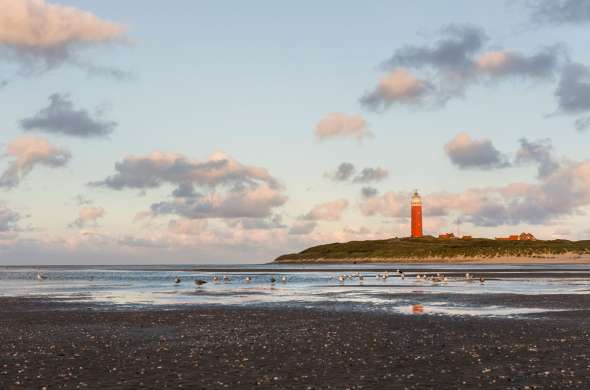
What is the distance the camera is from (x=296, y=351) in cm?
2434

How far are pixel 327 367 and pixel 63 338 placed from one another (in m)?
13.0

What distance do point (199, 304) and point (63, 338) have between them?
20135 millimetres

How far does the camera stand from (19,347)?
2559 centimetres

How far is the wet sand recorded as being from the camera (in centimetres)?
1896

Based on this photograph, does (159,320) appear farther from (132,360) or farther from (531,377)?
(531,377)

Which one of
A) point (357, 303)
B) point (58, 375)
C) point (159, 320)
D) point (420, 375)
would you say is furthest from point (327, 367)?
point (357, 303)

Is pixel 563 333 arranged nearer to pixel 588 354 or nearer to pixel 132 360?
pixel 588 354

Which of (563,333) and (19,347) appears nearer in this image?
(19,347)

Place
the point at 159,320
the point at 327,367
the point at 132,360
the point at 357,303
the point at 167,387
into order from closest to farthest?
1. the point at 167,387
2. the point at 327,367
3. the point at 132,360
4. the point at 159,320
5. the point at 357,303

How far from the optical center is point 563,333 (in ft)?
92.7

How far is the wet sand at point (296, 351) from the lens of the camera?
18959mm

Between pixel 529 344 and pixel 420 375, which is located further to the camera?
pixel 529 344

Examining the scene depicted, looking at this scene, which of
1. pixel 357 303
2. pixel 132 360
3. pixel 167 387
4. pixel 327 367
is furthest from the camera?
pixel 357 303

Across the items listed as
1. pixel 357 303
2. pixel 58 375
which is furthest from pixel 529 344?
pixel 357 303
